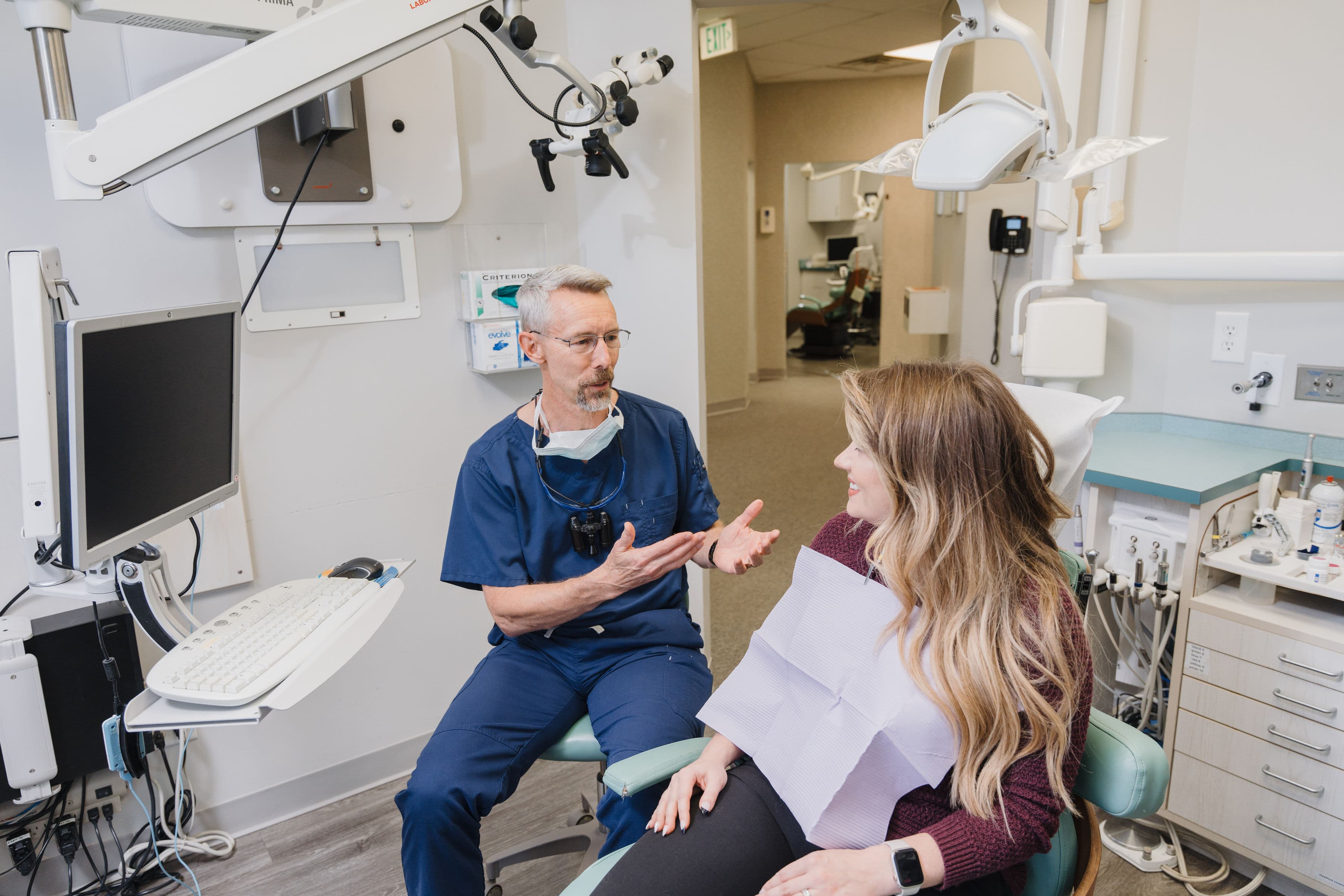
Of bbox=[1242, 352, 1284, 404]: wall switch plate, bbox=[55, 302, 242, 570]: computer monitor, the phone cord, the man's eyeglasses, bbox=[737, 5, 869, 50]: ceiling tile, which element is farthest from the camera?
bbox=[737, 5, 869, 50]: ceiling tile

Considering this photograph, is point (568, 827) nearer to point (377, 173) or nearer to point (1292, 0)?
point (377, 173)

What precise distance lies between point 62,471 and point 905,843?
1.24 metres

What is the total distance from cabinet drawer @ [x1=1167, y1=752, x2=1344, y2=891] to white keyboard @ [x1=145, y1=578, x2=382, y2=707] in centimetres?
175

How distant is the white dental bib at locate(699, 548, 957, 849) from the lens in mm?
1098

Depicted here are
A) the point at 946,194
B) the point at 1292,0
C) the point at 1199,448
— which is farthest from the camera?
the point at 946,194

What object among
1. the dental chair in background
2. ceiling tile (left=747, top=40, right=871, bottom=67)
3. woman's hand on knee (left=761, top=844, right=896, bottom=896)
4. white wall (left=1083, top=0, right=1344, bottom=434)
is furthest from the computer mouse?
the dental chair in background

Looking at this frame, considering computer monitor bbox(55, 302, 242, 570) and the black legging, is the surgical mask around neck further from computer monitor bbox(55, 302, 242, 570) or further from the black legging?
the black legging

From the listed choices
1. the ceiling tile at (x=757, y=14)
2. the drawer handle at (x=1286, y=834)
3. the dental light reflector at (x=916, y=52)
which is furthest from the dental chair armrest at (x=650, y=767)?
the dental light reflector at (x=916, y=52)

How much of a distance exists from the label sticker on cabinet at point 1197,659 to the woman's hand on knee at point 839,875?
1.13 m

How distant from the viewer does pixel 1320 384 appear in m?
2.00

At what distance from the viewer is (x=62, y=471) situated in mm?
1206

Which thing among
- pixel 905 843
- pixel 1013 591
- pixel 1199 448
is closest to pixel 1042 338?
pixel 1199 448

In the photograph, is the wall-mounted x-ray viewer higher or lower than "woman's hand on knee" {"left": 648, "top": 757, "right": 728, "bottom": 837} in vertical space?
higher

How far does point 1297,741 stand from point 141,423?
2.16 m
